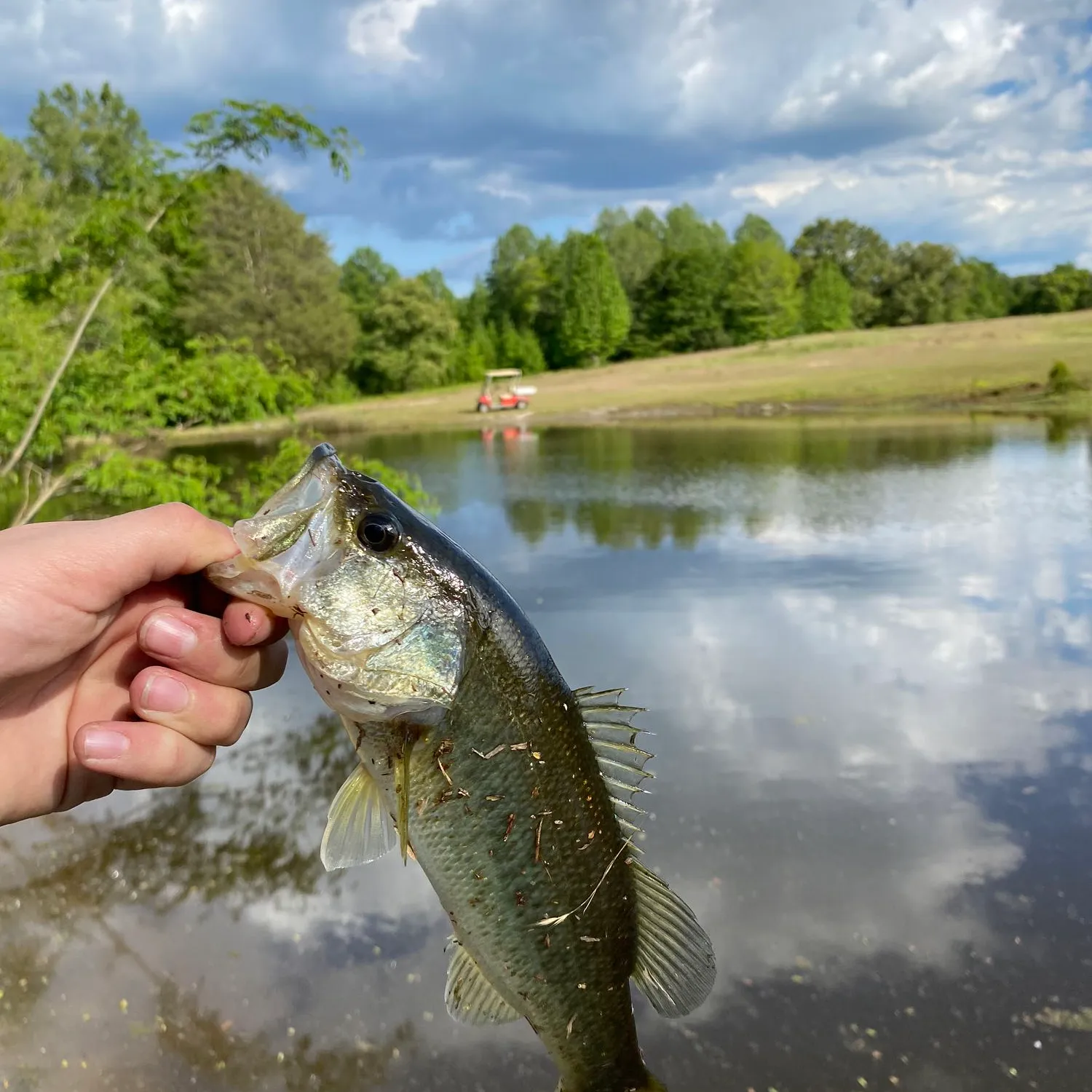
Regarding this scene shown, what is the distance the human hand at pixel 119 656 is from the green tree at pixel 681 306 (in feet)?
247

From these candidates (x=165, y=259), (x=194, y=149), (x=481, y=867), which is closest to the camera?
(x=481, y=867)

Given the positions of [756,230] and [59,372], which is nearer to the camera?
[59,372]

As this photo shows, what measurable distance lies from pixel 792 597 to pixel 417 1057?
914 centimetres

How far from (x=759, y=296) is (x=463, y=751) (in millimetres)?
79136

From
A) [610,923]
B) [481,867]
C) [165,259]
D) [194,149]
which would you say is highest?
[194,149]

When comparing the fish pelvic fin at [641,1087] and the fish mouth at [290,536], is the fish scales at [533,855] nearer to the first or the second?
the fish pelvic fin at [641,1087]

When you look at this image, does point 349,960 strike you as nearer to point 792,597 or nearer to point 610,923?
point 610,923

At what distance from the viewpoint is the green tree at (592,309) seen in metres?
70.1

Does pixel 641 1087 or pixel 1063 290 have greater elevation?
pixel 1063 290

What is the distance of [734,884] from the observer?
20.1ft

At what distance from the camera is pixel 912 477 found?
75.2 feet

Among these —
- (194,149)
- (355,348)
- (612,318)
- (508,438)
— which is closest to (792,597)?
(194,149)

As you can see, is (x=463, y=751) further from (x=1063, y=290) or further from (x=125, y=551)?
(x=1063, y=290)

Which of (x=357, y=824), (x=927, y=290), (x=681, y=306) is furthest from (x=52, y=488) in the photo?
(x=927, y=290)
